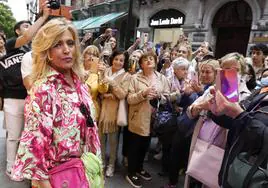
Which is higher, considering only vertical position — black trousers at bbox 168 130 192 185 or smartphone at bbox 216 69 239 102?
smartphone at bbox 216 69 239 102

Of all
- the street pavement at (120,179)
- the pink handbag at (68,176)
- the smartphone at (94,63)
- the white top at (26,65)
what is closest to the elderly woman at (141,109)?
the street pavement at (120,179)

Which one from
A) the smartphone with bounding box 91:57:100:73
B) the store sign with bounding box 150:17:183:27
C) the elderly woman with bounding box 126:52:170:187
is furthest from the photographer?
the store sign with bounding box 150:17:183:27

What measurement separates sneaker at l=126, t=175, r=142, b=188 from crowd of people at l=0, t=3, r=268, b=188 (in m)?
0.01

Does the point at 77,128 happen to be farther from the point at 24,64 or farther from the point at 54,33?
the point at 24,64

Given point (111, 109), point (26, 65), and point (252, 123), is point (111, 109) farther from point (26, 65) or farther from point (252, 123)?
point (252, 123)

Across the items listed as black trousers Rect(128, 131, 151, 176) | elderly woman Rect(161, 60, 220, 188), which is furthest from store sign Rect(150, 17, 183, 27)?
elderly woman Rect(161, 60, 220, 188)

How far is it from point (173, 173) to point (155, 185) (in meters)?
0.44

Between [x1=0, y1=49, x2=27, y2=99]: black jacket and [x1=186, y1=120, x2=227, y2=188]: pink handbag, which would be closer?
[x1=186, y1=120, x2=227, y2=188]: pink handbag

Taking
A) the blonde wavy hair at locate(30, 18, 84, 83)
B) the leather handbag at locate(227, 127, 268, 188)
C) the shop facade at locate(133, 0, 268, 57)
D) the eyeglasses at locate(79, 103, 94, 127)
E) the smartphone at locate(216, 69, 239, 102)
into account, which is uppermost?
the shop facade at locate(133, 0, 268, 57)

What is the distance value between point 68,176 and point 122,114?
2.11 meters

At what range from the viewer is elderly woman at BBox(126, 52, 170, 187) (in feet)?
11.4

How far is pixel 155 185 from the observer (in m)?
3.59

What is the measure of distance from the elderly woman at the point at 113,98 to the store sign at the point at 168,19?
994 cm

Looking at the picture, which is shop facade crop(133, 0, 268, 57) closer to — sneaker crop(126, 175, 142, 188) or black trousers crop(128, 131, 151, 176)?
black trousers crop(128, 131, 151, 176)
